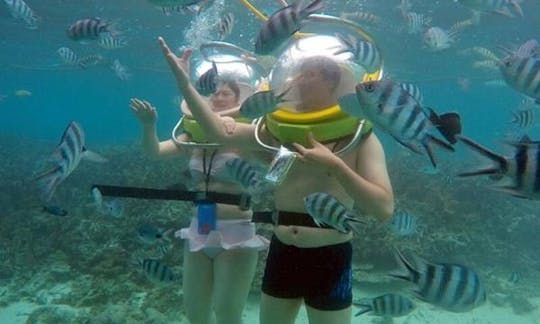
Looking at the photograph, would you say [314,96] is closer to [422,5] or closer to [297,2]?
[297,2]

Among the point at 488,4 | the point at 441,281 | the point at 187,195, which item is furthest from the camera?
the point at 488,4

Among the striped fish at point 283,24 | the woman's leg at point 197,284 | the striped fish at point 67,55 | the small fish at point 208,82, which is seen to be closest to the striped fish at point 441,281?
the striped fish at point 283,24

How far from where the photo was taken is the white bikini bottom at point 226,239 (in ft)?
14.5

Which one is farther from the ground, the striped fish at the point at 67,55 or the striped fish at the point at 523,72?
the striped fish at the point at 67,55

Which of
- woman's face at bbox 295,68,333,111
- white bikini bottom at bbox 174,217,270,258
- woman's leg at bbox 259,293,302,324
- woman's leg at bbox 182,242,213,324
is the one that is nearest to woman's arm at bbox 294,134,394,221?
woman's face at bbox 295,68,333,111

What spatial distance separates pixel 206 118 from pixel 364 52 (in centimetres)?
144

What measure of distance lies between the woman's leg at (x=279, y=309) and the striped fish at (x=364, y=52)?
2.04 meters

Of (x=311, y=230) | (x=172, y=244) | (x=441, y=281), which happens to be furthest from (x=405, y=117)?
(x=172, y=244)

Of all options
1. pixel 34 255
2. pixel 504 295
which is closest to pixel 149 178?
pixel 34 255

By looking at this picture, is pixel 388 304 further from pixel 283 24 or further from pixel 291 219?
pixel 283 24

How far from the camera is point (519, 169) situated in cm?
191

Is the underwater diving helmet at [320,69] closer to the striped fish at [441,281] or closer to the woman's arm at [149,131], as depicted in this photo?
the striped fish at [441,281]

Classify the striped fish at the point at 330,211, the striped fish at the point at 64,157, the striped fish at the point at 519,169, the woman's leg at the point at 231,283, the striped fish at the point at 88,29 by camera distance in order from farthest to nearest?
the striped fish at the point at 88,29 → the woman's leg at the point at 231,283 → the striped fish at the point at 64,157 → the striped fish at the point at 330,211 → the striped fish at the point at 519,169

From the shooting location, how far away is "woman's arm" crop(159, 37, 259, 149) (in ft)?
12.4
